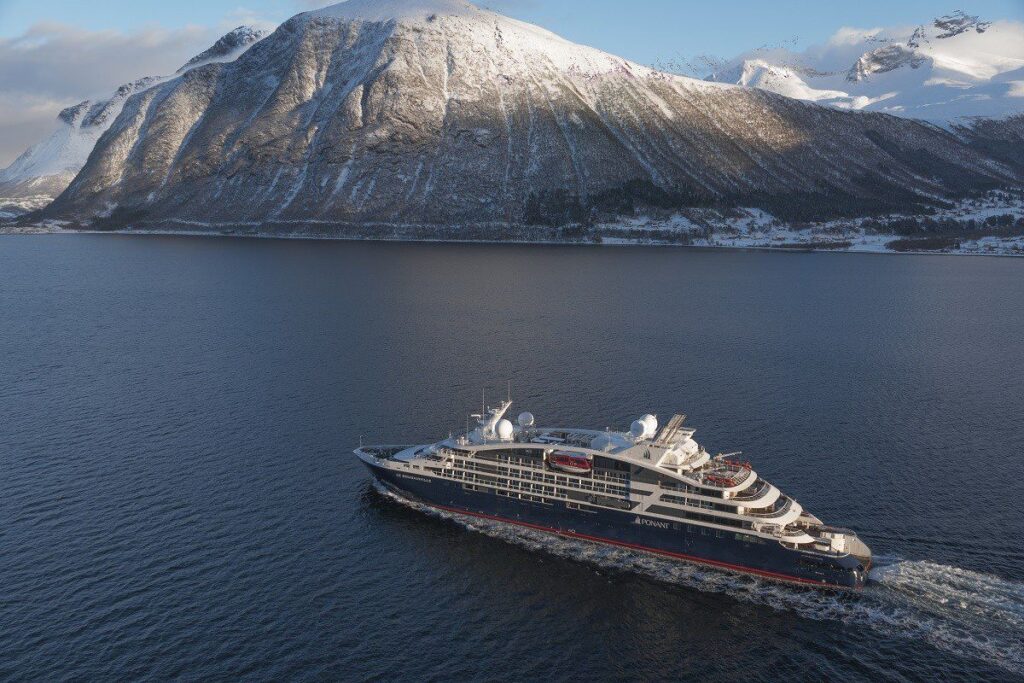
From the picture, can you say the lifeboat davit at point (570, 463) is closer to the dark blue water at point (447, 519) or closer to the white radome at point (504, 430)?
the white radome at point (504, 430)

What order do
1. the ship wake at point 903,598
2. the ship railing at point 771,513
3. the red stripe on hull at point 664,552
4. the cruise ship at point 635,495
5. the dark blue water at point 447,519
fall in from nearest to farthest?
the dark blue water at point 447,519, the ship wake at point 903,598, the red stripe on hull at point 664,552, the cruise ship at point 635,495, the ship railing at point 771,513

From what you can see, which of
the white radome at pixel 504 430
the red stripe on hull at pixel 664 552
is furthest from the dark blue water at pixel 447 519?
the white radome at pixel 504 430

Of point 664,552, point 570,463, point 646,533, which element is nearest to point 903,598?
point 664,552

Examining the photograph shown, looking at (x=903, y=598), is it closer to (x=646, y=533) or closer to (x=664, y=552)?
(x=664, y=552)

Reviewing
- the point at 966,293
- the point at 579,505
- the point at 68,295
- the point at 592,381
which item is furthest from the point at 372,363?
the point at 966,293

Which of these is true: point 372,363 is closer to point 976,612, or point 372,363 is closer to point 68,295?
point 976,612

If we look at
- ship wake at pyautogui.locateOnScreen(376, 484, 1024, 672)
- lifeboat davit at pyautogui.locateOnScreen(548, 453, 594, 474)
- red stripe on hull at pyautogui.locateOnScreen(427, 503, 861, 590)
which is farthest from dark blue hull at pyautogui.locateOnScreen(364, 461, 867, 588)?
lifeboat davit at pyautogui.locateOnScreen(548, 453, 594, 474)

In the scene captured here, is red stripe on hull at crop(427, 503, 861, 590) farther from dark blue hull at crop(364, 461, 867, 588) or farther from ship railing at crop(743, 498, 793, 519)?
ship railing at crop(743, 498, 793, 519)
